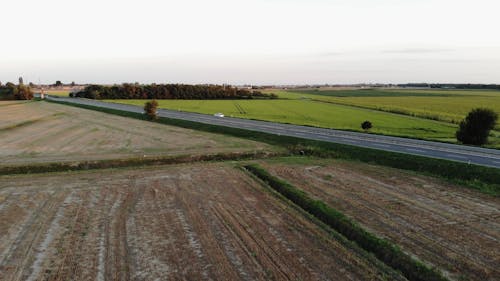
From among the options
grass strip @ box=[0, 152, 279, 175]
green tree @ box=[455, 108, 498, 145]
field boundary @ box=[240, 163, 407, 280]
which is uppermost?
green tree @ box=[455, 108, 498, 145]

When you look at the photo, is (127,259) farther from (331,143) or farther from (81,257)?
(331,143)

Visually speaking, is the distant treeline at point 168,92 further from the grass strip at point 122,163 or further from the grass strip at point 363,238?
the grass strip at point 363,238

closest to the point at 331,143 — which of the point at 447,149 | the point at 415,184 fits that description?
the point at 447,149

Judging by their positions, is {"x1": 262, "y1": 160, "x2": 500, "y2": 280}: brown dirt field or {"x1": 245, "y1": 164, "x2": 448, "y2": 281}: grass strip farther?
{"x1": 262, "y1": 160, "x2": 500, "y2": 280}: brown dirt field

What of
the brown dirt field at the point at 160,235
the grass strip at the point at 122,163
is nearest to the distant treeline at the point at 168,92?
the grass strip at the point at 122,163

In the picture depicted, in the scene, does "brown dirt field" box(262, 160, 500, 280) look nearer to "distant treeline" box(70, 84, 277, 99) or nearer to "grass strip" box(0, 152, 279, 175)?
"grass strip" box(0, 152, 279, 175)

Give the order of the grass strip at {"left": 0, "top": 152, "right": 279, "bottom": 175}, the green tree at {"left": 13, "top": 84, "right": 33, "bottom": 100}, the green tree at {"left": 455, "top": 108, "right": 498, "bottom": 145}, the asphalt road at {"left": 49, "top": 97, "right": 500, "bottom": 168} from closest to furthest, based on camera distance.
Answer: the grass strip at {"left": 0, "top": 152, "right": 279, "bottom": 175} < the asphalt road at {"left": 49, "top": 97, "right": 500, "bottom": 168} < the green tree at {"left": 455, "top": 108, "right": 498, "bottom": 145} < the green tree at {"left": 13, "top": 84, "right": 33, "bottom": 100}

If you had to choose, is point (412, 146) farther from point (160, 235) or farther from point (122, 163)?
point (160, 235)

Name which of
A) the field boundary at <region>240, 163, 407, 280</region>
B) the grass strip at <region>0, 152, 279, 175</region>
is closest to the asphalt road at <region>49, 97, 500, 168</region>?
the grass strip at <region>0, 152, 279, 175</region>
